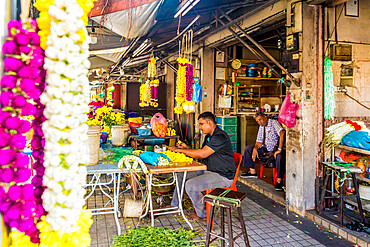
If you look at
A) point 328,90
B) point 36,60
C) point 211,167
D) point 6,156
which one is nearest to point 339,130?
point 328,90

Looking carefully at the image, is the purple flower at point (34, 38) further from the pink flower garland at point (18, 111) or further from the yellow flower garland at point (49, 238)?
the yellow flower garland at point (49, 238)

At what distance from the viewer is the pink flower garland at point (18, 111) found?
1207 millimetres

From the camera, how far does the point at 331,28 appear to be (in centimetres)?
458

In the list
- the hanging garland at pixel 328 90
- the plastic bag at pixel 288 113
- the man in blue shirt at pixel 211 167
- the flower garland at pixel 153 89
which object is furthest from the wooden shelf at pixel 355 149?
the flower garland at pixel 153 89

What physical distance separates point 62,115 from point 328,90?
14.2ft

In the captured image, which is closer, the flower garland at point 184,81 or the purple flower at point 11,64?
the purple flower at point 11,64

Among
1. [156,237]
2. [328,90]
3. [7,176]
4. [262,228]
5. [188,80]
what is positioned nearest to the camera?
[7,176]

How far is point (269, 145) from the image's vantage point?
19.9 feet

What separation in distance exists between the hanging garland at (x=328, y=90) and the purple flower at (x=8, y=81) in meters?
4.47

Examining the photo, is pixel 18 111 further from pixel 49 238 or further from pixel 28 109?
pixel 49 238

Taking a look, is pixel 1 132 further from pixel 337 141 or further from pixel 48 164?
pixel 337 141

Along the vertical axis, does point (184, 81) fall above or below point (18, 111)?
above

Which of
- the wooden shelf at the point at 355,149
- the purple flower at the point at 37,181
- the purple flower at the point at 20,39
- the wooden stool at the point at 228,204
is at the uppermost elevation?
the purple flower at the point at 20,39

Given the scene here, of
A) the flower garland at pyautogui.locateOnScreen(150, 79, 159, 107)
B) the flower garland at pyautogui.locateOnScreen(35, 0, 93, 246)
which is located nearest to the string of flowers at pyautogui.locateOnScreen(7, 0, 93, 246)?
the flower garland at pyautogui.locateOnScreen(35, 0, 93, 246)
